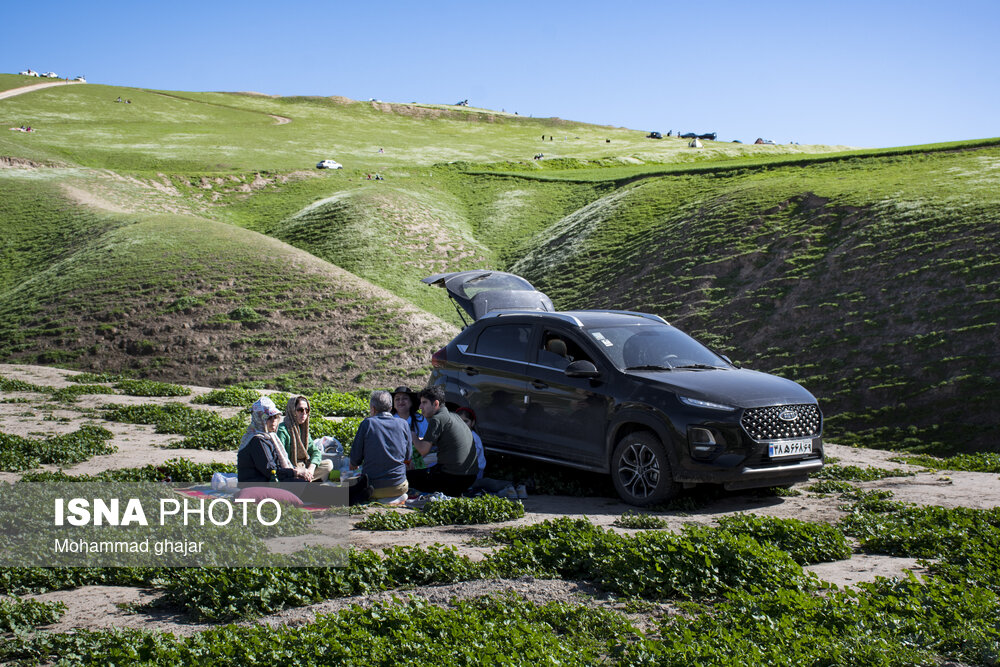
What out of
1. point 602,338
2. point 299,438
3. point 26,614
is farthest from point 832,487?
point 26,614

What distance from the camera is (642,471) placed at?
9172mm

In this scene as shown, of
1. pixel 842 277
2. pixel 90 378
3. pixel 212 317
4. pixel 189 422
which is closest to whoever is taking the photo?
pixel 189 422

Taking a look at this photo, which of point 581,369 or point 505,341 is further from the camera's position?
point 505,341

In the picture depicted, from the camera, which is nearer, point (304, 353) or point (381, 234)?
point (304, 353)

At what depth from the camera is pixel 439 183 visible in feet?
162

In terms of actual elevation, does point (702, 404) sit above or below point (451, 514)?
above

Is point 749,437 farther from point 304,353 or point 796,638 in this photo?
point 304,353

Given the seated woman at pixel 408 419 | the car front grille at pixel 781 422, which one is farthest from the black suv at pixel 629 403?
the seated woman at pixel 408 419

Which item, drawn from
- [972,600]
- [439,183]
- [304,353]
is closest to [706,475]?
[972,600]

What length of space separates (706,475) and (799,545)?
6.56 feet

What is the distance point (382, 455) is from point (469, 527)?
138 cm

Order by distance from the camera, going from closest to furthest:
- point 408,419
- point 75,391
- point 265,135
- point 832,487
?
point 832,487, point 408,419, point 75,391, point 265,135

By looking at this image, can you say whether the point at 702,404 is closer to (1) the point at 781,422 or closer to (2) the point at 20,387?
(1) the point at 781,422

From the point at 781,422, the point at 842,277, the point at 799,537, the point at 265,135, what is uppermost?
the point at 265,135
